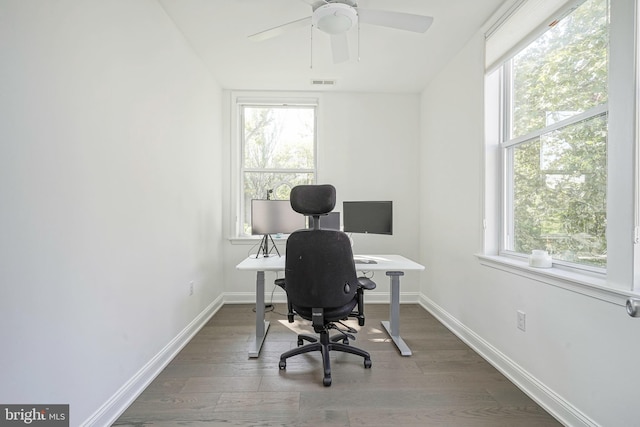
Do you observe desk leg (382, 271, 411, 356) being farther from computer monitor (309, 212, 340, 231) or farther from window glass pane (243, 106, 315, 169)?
window glass pane (243, 106, 315, 169)

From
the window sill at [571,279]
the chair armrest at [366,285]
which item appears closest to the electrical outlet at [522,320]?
the window sill at [571,279]

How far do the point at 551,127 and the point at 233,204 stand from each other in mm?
3200

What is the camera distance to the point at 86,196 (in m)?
1.38

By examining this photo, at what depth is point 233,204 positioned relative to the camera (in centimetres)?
355

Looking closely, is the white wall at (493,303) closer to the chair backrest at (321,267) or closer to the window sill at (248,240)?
the chair backrest at (321,267)

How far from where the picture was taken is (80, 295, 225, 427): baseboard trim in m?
1.48

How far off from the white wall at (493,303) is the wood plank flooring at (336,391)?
8.4 inches

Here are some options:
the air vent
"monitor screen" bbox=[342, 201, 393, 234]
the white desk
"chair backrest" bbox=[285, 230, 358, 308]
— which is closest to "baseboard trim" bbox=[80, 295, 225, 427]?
the white desk

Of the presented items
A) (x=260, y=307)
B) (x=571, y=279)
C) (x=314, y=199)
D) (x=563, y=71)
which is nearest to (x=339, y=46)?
(x=314, y=199)

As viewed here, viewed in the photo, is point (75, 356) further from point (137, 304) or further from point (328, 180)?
point (328, 180)

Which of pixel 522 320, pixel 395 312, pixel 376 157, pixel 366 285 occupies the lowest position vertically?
pixel 395 312

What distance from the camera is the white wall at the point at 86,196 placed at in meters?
1.08

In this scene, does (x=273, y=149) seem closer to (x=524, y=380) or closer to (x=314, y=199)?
(x=314, y=199)

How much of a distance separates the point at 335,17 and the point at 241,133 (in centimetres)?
217
